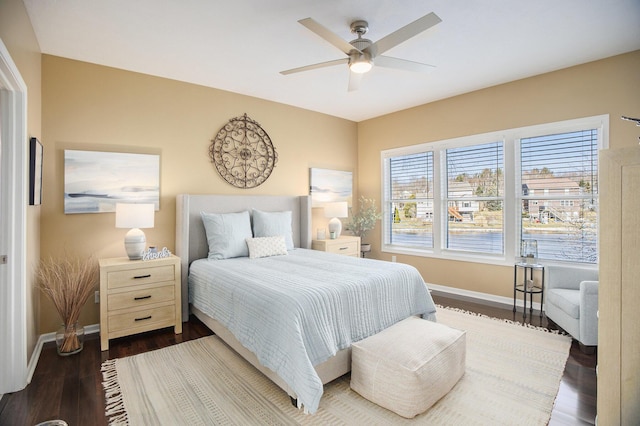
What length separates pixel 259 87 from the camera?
163 inches

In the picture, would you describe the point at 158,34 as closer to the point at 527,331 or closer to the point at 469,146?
the point at 469,146

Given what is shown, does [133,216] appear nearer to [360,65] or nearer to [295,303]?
[295,303]

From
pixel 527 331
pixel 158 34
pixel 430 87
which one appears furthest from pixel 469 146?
pixel 158 34

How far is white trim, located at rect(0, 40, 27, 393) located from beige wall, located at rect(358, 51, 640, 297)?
450 centimetres

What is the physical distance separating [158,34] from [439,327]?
3319 mm

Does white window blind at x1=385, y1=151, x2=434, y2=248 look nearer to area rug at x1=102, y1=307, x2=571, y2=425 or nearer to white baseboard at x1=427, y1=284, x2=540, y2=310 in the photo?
white baseboard at x1=427, y1=284, x2=540, y2=310

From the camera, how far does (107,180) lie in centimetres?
341

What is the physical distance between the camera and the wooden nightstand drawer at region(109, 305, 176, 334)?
2.97 meters

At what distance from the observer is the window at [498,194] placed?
3648 mm

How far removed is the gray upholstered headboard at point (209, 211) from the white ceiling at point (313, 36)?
1.44 metres

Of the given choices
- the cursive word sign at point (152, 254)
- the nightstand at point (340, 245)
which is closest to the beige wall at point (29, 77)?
the cursive word sign at point (152, 254)

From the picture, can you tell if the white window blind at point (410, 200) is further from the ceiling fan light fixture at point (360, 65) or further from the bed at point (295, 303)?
the ceiling fan light fixture at point (360, 65)

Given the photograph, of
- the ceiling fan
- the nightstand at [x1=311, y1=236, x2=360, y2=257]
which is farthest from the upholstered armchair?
the nightstand at [x1=311, y1=236, x2=360, y2=257]

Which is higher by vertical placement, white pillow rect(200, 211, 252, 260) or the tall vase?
white pillow rect(200, 211, 252, 260)
